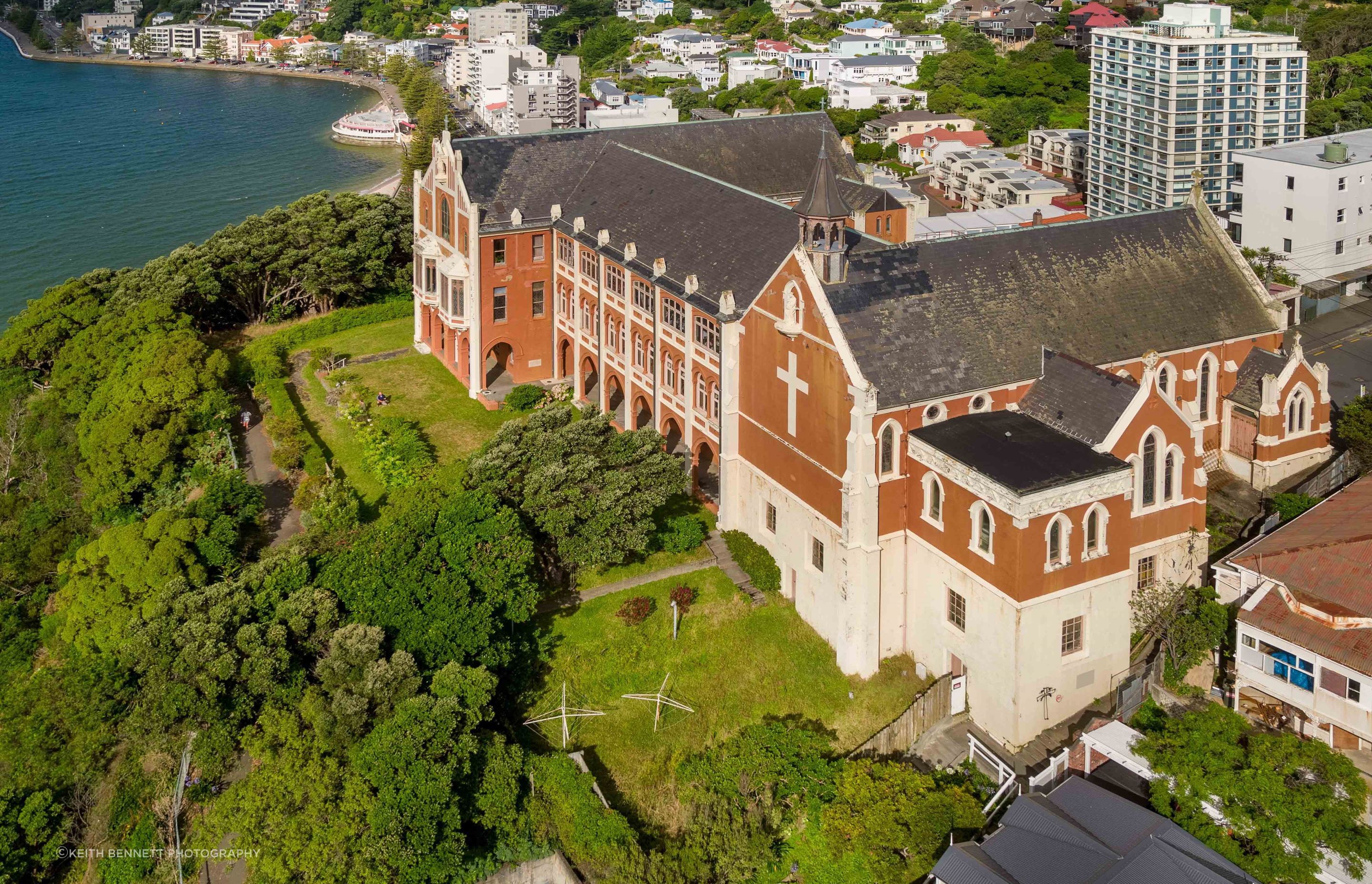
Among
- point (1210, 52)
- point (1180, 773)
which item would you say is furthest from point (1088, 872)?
point (1210, 52)

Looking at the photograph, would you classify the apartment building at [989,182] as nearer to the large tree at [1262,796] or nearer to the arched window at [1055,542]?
the arched window at [1055,542]

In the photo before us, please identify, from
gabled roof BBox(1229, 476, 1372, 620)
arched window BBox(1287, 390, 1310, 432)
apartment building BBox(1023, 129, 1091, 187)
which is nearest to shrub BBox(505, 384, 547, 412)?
arched window BBox(1287, 390, 1310, 432)

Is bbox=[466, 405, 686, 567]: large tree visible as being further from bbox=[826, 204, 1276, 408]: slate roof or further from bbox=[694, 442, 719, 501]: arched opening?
bbox=[826, 204, 1276, 408]: slate roof

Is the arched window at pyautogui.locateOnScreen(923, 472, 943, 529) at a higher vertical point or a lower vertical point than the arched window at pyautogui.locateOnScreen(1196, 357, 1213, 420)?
lower

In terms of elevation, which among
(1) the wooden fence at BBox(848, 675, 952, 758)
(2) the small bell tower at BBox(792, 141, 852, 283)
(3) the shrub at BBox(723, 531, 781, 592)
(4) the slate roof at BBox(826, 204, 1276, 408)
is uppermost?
(2) the small bell tower at BBox(792, 141, 852, 283)

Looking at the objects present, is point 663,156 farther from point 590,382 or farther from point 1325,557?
point 1325,557

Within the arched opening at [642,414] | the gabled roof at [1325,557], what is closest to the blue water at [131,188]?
the arched opening at [642,414]

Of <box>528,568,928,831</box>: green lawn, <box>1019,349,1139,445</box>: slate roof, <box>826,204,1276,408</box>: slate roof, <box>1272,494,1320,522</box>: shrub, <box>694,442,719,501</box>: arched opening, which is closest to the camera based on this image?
<box>1019,349,1139,445</box>: slate roof

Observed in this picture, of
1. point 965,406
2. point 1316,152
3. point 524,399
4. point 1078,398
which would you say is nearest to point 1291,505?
point 1078,398
